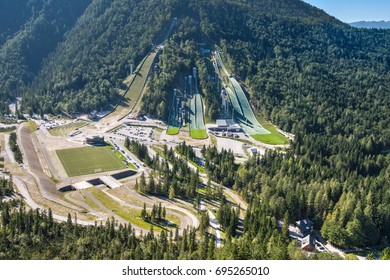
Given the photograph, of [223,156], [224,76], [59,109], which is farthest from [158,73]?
[223,156]

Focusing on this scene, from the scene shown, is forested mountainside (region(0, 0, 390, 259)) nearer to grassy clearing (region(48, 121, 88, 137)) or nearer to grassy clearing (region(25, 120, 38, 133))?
grassy clearing (region(48, 121, 88, 137))

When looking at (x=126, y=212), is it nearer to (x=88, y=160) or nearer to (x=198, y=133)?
(x=88, y=160)

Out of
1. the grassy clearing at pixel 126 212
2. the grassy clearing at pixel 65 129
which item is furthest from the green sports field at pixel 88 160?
the grassy clearing at pixel 65 129

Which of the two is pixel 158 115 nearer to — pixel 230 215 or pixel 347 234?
pixel 230 215

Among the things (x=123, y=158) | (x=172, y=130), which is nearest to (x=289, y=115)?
(x=172, y=130)

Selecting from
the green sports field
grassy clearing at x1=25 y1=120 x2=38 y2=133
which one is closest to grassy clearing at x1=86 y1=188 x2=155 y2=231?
the green sports field

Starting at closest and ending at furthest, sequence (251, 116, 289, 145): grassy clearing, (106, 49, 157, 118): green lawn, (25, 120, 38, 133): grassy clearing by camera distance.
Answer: (251, 116, 289, 145): grassy clearing, (25, 120, 38, 133): grassy clearing, (106, 49, 157, 118): green lawn

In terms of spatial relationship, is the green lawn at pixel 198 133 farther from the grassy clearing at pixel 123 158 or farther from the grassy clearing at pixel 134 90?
the grassy clearing at pixel 134 90
